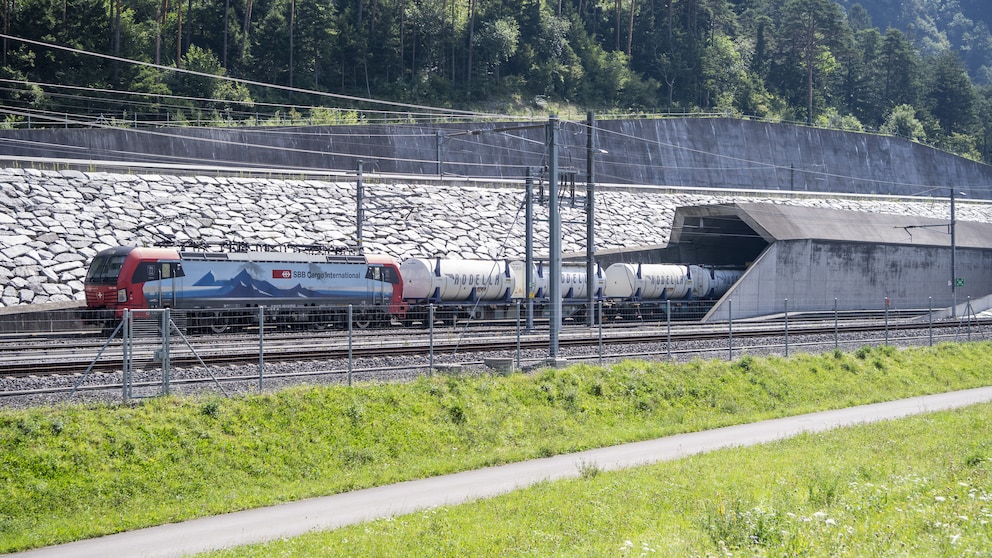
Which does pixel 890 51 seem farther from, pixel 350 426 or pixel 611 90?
pixel 350 426

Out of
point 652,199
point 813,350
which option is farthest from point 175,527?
point 652,199

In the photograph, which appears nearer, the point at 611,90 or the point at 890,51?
the point at 611,90

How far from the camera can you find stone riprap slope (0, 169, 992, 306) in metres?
37.2

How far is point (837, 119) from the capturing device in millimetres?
109625

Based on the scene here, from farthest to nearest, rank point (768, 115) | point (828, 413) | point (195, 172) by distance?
1. point (768, 115)
2. point (195, 172)
3. point (828, 413)

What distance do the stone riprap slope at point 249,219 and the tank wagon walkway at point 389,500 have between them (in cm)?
1544

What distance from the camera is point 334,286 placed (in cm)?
3825

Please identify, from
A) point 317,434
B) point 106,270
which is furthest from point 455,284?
point 317,434

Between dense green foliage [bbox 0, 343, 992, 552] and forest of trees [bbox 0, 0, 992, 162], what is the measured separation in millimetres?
24195

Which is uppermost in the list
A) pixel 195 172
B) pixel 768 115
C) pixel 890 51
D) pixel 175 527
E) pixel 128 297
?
pixel 890 51

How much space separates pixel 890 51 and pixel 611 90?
57.1 meters

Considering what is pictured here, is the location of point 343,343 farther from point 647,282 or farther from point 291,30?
point 291,30

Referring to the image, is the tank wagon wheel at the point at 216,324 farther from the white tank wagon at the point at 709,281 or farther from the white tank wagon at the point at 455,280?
the white tank wagon at the point at 709,281

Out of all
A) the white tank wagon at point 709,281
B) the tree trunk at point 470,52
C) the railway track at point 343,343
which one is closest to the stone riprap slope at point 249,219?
the white tank wagon at point 709,281
